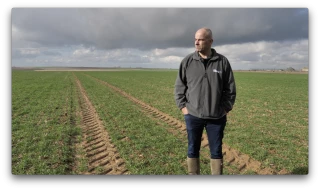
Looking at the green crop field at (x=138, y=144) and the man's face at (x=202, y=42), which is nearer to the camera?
the man's face at (x=202, y=42)

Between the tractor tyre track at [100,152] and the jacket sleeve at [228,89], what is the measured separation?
8.77 ft

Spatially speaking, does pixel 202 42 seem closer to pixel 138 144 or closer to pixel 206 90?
pixel 206 90

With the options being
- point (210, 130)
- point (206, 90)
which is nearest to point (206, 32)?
point (206, 90)

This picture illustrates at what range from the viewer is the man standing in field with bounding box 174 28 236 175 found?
11.8ft

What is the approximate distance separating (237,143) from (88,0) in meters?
6.01

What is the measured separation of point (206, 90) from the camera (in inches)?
143

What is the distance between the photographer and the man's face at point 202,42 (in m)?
3.48

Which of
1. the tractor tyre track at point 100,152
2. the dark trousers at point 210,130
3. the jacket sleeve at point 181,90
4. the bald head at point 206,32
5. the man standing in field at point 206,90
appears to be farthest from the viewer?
the tractor tyre track at point 100,152

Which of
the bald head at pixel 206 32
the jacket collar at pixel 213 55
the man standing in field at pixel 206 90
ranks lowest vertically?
the man standing in field at pixel 206 90

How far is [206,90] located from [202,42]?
73 centimetres

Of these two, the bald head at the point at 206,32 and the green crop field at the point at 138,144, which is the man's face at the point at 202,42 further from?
the green crop field at the point at 138,144

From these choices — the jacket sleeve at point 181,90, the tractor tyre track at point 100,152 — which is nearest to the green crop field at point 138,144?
the tractor tyre track at point 100,152

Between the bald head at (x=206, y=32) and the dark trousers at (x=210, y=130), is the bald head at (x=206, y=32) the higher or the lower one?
the higher one
